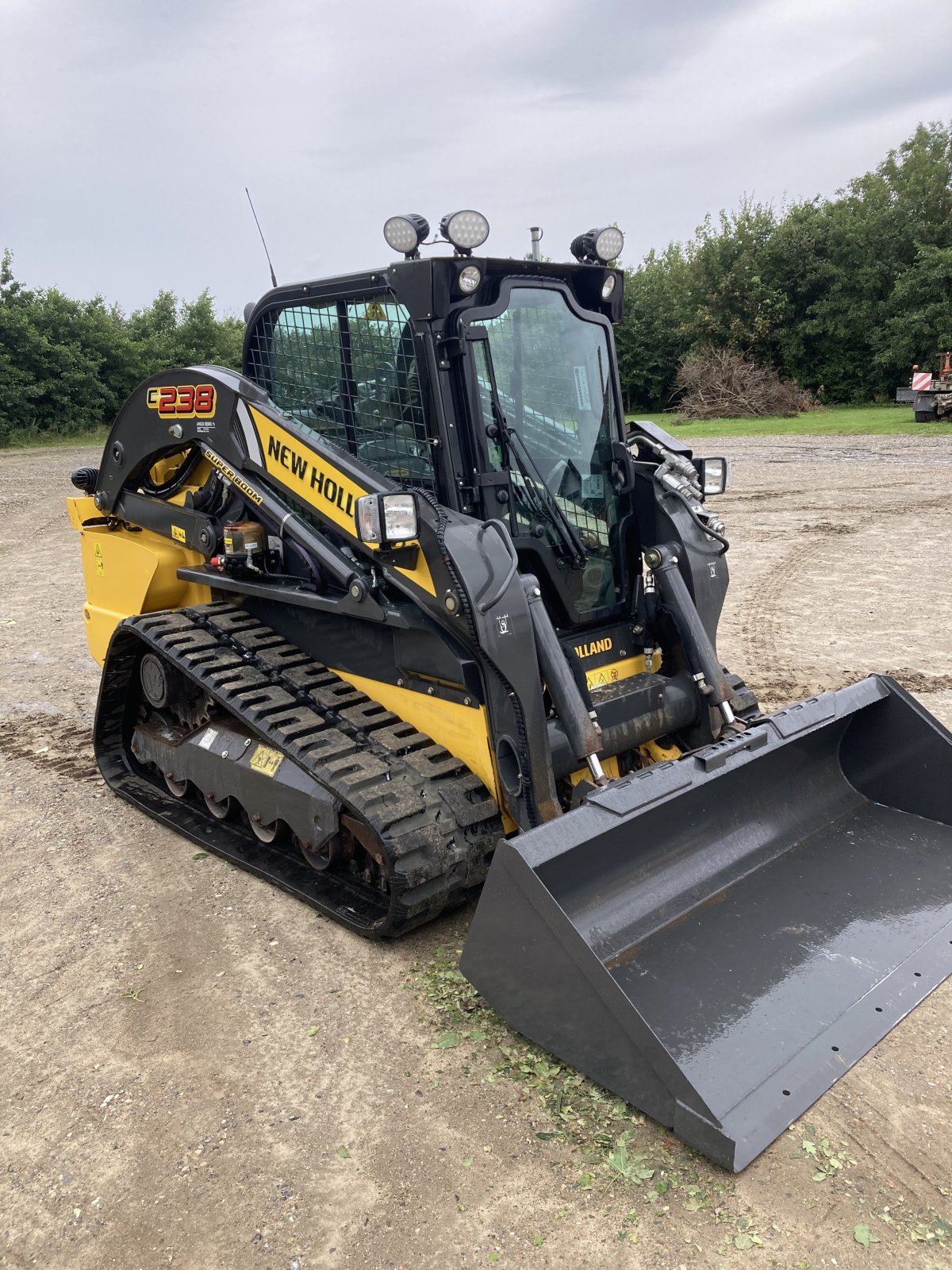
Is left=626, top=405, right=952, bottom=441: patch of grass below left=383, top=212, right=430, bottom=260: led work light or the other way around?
below

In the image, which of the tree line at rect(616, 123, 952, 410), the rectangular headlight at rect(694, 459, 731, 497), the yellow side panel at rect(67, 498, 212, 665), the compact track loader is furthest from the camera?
the tree line at rect(616, 123, 952, 410)

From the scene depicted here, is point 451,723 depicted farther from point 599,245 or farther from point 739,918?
point 599,245

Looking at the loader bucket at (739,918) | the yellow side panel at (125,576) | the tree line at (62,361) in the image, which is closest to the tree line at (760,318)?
the tree line at (62,361)

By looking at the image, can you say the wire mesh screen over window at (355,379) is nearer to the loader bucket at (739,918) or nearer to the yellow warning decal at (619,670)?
the yellow warning decal at (619,670)

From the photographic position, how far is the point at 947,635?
23.7 feet

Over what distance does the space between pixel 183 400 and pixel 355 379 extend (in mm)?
1056

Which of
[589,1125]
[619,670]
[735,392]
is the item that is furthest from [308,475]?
[735,392]

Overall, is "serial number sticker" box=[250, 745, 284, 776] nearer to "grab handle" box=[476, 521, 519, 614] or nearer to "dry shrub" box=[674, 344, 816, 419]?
"grab handle" box=[476, 521, 519, 614]

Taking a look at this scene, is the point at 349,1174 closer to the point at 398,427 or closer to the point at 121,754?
the point at 398,427

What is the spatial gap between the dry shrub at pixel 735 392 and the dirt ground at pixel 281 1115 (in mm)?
27746

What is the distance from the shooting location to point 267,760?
405cm

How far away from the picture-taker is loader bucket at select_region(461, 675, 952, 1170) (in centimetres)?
272

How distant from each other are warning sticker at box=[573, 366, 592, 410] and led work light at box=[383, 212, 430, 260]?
0.91 meters

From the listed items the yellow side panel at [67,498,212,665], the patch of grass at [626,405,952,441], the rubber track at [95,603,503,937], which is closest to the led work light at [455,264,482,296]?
the rubber track at [95,603,503,937]
